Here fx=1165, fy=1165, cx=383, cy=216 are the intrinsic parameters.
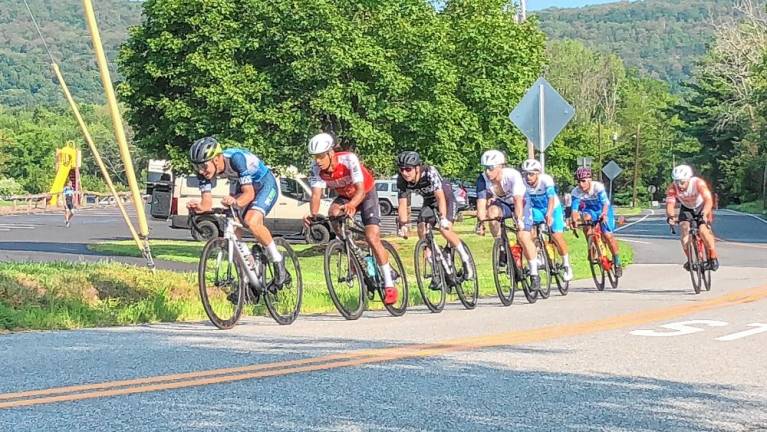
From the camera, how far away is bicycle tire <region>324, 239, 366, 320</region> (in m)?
11.3

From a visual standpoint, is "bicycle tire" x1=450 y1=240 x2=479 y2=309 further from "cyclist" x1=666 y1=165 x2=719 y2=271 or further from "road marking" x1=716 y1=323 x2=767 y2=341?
"cyclist" x1=666 y1=165 x2=719 y2=271

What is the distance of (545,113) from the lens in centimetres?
1894

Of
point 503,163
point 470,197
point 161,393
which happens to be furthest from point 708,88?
point 161,393

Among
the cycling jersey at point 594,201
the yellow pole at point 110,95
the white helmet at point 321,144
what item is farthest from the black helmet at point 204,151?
the cycling jersey at point 594,201

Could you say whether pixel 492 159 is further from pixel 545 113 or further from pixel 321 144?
pixel 545 113

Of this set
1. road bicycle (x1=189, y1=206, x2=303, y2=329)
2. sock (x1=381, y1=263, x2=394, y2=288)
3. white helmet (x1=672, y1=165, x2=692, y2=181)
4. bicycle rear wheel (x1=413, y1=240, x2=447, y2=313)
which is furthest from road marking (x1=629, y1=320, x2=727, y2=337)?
white helmet (x1=672, y1=165, x2=692, y2=181)

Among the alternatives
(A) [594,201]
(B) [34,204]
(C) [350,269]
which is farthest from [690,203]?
(B) [34,204]

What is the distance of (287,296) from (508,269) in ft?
13.4

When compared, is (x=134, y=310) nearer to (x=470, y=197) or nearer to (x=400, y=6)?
(x=400, y=6)

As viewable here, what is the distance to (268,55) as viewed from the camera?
24.3 meters

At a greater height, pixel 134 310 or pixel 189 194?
pixel 189 194

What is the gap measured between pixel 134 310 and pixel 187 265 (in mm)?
11176

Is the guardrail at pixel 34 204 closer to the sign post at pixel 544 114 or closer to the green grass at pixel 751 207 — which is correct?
the sign post at pixel 544 114

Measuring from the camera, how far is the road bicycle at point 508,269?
1402cm
